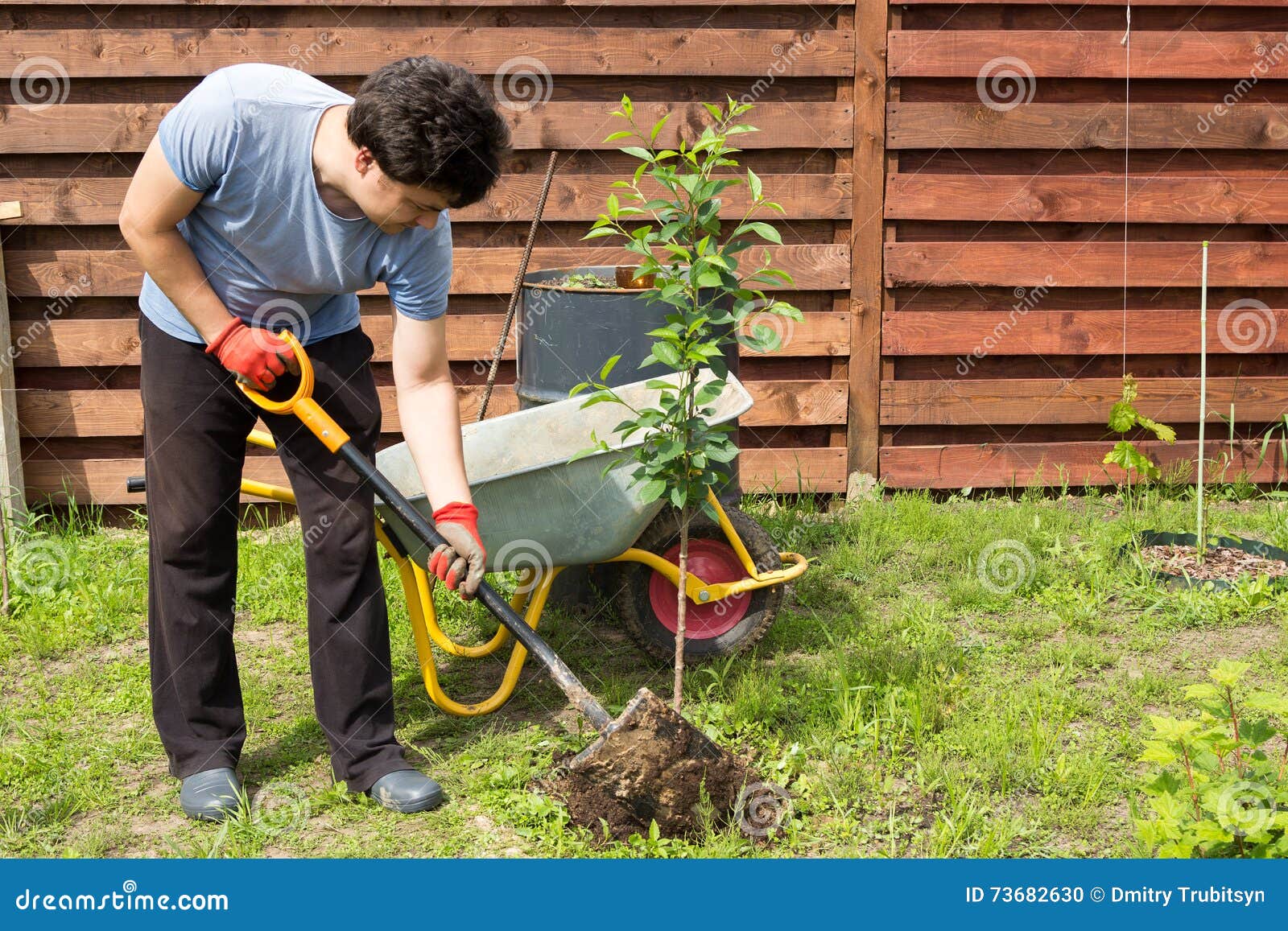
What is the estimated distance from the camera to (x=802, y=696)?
2.86m

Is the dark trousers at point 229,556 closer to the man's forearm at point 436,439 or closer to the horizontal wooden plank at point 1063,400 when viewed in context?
the man's forearm at point 436,439

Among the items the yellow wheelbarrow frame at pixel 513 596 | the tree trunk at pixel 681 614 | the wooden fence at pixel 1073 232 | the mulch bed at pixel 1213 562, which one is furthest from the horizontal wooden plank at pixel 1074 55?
the tree trunk at pixel 681 614

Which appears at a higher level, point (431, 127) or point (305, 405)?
point (431, 127)

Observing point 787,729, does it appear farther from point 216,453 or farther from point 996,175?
point 996,175

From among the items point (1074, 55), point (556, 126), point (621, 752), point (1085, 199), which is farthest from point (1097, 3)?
point (621, 752)

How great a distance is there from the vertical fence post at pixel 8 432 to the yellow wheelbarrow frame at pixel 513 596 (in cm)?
177

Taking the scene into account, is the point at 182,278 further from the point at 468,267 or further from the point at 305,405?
the point at 468,267

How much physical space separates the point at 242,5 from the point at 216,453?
2259mm

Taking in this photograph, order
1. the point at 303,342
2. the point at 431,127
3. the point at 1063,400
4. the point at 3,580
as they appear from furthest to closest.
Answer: the point at 1063,400
the point at 3,580
the point at 303,342
the point at 431,127

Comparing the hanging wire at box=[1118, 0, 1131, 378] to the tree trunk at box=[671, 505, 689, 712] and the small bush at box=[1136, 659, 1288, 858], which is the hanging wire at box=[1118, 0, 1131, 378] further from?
the small bush at box=[1136, 659, 1288, 858]

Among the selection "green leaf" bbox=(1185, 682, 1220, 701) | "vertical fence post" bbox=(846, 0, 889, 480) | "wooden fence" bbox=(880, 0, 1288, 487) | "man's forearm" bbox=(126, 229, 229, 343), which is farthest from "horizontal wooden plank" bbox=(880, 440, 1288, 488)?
"man's forearm" bbox=(126, 229, 229, 343)

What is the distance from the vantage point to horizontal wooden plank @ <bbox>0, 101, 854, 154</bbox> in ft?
13.1

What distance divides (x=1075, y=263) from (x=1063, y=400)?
0.52 m

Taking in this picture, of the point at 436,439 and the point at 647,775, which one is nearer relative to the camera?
the point at 647,775
